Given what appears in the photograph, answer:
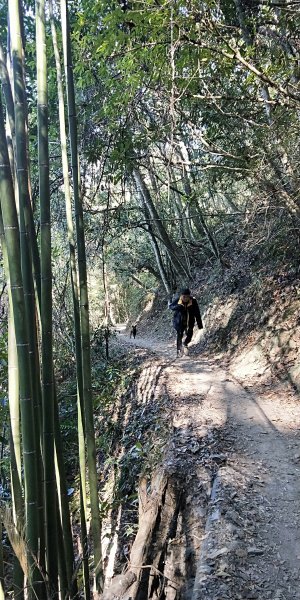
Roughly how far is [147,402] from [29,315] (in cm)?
546

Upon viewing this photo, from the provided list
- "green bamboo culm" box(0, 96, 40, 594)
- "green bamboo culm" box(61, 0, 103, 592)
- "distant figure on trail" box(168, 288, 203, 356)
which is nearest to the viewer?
"green bamboo culm" box(0, 96, 40, 594)

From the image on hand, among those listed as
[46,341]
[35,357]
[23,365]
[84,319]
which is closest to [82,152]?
[84,319]

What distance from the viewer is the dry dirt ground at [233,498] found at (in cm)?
325

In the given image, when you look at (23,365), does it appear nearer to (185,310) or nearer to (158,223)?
(185,310)

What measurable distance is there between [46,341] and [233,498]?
98.0 inches

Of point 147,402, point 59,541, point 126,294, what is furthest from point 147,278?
point 59,541

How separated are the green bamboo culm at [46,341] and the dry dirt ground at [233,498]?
948 millimetres

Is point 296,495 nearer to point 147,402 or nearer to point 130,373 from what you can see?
point 147,402

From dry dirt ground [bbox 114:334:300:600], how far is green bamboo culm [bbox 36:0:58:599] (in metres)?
0.95

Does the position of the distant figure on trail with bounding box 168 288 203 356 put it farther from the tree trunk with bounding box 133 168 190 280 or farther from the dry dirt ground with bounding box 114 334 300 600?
the tree trunk with bounding box 133 168 190 280

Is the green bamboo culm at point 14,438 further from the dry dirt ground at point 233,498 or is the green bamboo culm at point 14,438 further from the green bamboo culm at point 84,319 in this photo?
the dry dirt ground at point 233,498

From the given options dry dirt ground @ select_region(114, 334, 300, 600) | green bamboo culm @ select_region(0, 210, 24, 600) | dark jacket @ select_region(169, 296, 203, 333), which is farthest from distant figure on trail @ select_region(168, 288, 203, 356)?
green bamboo culm @ select_region(0, 210, 24, 600)

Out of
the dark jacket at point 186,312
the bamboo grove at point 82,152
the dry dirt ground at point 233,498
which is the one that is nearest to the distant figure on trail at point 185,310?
the dark jacket at point 186,312

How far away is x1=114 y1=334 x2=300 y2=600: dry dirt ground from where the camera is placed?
3.25 metres
